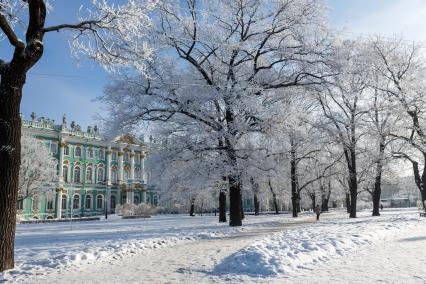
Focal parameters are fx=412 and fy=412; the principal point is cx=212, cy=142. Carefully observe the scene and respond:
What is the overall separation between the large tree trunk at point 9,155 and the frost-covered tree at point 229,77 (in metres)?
10.4

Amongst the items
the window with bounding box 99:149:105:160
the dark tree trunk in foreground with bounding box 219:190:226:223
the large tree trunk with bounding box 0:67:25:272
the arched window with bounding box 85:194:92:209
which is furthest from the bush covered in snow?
the large tree trunk with bounding box 0:67:25:272

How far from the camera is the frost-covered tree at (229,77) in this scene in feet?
65.6

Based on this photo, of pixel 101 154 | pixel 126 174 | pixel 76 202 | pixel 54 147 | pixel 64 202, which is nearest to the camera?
pixel 54 147

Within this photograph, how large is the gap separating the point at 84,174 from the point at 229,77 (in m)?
49.3

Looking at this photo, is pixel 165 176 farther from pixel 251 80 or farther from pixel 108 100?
pixel 251 80

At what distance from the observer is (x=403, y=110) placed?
2775 centimetres

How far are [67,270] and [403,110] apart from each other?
24.8 meters

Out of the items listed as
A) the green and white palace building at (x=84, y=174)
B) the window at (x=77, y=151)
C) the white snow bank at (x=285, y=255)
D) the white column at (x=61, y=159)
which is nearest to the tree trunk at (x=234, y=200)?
the white snow bank at (x=285, y=255)

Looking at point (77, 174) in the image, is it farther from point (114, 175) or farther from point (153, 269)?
point (153, 269)

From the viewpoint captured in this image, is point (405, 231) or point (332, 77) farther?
point (332, 77)

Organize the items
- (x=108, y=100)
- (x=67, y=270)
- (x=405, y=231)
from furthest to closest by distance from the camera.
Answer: (x=108, y=100), (x=405, y=231), (x=67, y=270)

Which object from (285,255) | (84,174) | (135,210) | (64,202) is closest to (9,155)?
(285,255)

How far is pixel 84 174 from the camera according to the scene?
65000 mm

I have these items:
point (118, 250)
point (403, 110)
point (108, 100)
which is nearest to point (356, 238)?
point (118, 250)
